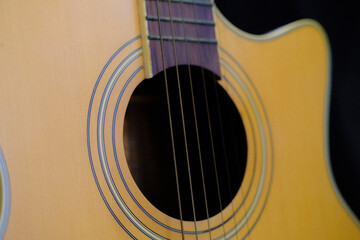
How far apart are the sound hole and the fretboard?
0.20 ft

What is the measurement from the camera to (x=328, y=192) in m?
0.70

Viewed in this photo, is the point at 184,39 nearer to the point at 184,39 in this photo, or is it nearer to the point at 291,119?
the point at 184,39

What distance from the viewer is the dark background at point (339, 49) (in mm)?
749

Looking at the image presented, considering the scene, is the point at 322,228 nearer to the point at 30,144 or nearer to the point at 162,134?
the point at 162,134

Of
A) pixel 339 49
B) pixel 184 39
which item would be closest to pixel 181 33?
pixel 184 39

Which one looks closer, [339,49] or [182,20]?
[182,20]

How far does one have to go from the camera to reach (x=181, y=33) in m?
0.63

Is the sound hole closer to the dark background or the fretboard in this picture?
the fretboard

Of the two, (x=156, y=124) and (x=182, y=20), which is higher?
(x=182, y=20)

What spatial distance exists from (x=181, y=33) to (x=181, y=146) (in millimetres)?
234

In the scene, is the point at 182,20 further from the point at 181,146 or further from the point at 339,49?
the point at 339,49

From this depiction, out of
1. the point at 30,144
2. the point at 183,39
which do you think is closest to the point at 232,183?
the point at 183,39

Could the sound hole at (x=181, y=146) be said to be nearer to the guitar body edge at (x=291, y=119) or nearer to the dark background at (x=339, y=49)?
the guitar body edge at (x=291, y=119)

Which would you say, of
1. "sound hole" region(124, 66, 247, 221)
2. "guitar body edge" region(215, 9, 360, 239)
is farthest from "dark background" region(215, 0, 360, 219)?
"sound hole" region(124, 66, 247, 221)
